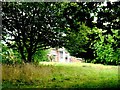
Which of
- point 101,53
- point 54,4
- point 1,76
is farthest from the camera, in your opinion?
point 101,53

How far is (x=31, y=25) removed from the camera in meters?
18.2

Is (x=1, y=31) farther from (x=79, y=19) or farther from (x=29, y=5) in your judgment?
(x=79, y=19)

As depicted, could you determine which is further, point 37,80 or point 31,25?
point 31,25

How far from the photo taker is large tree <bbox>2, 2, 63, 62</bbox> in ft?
57.7

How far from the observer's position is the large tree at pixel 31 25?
1759 cm

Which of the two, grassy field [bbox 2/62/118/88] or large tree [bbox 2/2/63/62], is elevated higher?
large tree [bbox 2/2/63/62]

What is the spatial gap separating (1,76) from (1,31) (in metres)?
6.67

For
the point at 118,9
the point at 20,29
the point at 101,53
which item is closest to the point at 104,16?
the point at 118,9

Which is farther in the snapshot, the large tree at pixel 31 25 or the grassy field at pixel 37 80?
the large tree at pixel 31 25

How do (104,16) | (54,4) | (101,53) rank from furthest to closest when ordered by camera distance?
1. (101,53)
2. (54,4)
3. (104,16)

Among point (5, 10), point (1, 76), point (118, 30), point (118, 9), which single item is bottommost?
point (1, 76)

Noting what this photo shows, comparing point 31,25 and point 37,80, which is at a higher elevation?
point 31,25

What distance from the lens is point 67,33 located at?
18.5 m

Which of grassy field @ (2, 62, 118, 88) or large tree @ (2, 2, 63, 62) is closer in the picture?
grassy field @ (2, 62, 118, 88)
